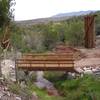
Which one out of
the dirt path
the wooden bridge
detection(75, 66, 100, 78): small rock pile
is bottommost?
detection(75, 66, 100, 78): small rock pile

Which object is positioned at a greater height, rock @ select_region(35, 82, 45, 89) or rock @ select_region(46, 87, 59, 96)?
rock @ select_region(35, 82, 45, 89)

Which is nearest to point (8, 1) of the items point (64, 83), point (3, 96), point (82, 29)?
point (64, 83)

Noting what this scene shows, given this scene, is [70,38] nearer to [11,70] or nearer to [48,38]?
[48,38]

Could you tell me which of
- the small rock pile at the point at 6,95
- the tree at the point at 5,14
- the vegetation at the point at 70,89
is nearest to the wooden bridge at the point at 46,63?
the vegetation at the point at 70,89

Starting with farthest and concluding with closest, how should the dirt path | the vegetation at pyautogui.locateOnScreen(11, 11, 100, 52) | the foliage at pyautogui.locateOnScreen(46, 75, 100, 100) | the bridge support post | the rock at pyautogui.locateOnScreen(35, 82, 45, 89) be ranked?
the bridge support post < the vegetation at pyautogui.locateOnScreen(11, 11, 100, 52) < the dirt path < the rock at pyautogui.locateOnScreen(35, 82, 45, 89) < the foliage at pyautogui.locateOnScreen(46, 75, 100, 100)

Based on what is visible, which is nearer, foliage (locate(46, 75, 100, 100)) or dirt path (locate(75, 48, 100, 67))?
foliage (locate(46, 75, 100, 100))

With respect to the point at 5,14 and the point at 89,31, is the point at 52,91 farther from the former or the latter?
the point at 89,31

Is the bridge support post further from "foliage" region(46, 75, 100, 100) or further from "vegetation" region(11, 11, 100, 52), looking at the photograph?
"foliage" region(46, 75, 100, 100)

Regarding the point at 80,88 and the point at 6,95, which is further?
the point at 80,88

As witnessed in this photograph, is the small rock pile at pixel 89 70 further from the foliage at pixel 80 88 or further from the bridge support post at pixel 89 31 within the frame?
the bridge support post at pixel 89 31

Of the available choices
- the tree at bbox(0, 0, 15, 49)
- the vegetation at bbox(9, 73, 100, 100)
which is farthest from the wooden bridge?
the tree at bbox(0, 0, 15, 49)

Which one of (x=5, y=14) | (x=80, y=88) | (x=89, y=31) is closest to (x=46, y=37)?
(x=89, y=31)

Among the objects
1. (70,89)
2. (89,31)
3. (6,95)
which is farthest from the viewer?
(89,31)

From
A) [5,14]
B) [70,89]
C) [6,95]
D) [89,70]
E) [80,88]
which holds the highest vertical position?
[5,14]
